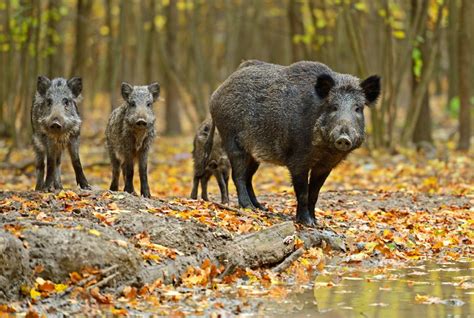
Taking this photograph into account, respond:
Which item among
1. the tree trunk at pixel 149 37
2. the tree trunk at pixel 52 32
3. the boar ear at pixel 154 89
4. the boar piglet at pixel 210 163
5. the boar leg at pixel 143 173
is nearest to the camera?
the boar leg at pixel 143 173

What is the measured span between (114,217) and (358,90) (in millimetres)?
3242

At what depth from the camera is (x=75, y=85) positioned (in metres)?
11.5

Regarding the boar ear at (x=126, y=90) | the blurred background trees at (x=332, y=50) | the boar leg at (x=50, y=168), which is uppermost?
the blurred background trees at (x=332, y=50)

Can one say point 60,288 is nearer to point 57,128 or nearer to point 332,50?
point 57,128

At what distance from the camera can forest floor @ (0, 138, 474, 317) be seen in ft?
24.7

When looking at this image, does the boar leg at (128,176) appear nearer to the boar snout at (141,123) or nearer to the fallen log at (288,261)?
the boar snout at (141,123)

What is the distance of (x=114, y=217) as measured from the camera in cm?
909

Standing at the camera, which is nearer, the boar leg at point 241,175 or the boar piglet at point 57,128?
the boar piglet at point 57,128

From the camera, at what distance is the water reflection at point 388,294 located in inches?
291

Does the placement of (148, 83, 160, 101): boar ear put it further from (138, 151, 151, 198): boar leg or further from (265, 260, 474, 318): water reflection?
(265, 260, 474, 318): water reflection

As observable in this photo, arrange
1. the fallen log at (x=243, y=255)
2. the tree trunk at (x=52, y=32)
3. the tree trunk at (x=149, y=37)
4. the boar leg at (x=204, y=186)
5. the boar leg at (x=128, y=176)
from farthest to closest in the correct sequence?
the tree trunk at (x=149, y=37) → the tree trunk at (x=52, y=32) → the boar leg at (x=204, y=186) → the boar leg at (x=128, y=176) → the fallen log at (x=243, y=255)

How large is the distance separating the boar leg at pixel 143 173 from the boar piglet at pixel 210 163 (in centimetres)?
116

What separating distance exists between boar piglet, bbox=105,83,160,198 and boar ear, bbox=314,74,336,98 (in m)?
2.22

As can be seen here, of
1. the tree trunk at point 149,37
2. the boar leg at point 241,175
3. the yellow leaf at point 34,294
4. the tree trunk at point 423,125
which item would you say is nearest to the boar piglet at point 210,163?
the boar leg at point 241,175
